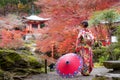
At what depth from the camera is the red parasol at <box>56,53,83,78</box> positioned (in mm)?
7723

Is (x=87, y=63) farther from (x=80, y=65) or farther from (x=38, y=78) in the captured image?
(x=38, y=78)

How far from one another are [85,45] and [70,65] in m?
0.91

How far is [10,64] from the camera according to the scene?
891 centimetres

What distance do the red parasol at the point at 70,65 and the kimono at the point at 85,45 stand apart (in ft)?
1.40

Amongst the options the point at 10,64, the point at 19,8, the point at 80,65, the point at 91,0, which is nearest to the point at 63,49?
the point at 91,0

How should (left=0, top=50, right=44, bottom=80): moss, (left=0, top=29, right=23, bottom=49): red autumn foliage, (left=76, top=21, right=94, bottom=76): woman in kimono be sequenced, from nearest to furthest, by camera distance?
1. (left=76, top=21, right=94, bottom=76): woman in kimono
2. (left=0, top=50, right=44, bottom=80): moss
3. (left=0, top=29, right=23, bottom=49): red autumn foliage

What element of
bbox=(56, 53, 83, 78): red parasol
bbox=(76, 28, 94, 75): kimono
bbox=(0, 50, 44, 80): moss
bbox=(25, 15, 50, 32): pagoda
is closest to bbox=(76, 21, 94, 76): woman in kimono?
bbox=(76, 28, 94, 75): kimono

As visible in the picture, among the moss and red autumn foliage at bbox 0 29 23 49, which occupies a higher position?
red autumn foliage at bbox 0 29 23 49

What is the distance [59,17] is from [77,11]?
3.02 feet

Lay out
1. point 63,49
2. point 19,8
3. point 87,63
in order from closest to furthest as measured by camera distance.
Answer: point 87,63 < point 63,49 < point 19,8

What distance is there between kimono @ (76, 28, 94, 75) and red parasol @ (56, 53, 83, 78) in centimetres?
A: 43

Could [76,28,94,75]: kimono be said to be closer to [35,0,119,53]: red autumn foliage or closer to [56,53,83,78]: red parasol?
[56,53,83,78]: red parasol

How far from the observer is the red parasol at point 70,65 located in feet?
25.3

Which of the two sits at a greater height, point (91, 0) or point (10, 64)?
point (91, 0)
